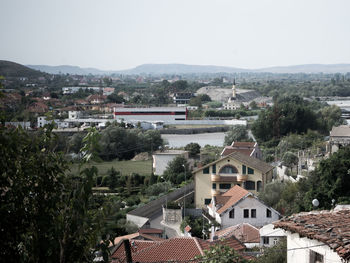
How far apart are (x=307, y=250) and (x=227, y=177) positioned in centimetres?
1875

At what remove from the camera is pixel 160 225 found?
63.3ft

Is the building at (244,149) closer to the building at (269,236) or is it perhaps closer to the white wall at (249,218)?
the white wall at (249,218)

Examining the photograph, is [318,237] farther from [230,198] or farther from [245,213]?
[230,198]

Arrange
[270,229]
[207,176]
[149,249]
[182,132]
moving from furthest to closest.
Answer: [182,132], [207,176], [270,229], [149,249]

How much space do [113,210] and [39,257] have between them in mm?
490

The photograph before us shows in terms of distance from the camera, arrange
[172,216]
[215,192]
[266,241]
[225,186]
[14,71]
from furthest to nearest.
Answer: [14,71] → [225,186] → [215,192] → [172,216] → [266,241]

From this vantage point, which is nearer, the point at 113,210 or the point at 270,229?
the point at 113,210

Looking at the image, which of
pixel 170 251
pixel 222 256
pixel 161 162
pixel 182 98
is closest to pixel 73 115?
pixel 161 162

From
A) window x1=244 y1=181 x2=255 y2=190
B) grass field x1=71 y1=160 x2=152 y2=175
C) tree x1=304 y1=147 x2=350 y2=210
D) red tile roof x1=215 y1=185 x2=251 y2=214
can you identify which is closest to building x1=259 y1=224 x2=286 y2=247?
tree x1=304 y1=147 x2=350 y2=210

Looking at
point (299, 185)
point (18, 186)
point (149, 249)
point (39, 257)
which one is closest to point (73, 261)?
point (39, 257)

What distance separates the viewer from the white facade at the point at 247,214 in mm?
17609

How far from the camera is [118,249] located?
1135 cm

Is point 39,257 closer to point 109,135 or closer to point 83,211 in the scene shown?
point 83,211

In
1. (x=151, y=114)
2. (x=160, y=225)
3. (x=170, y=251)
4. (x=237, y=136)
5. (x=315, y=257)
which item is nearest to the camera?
(x=315, y=257)
